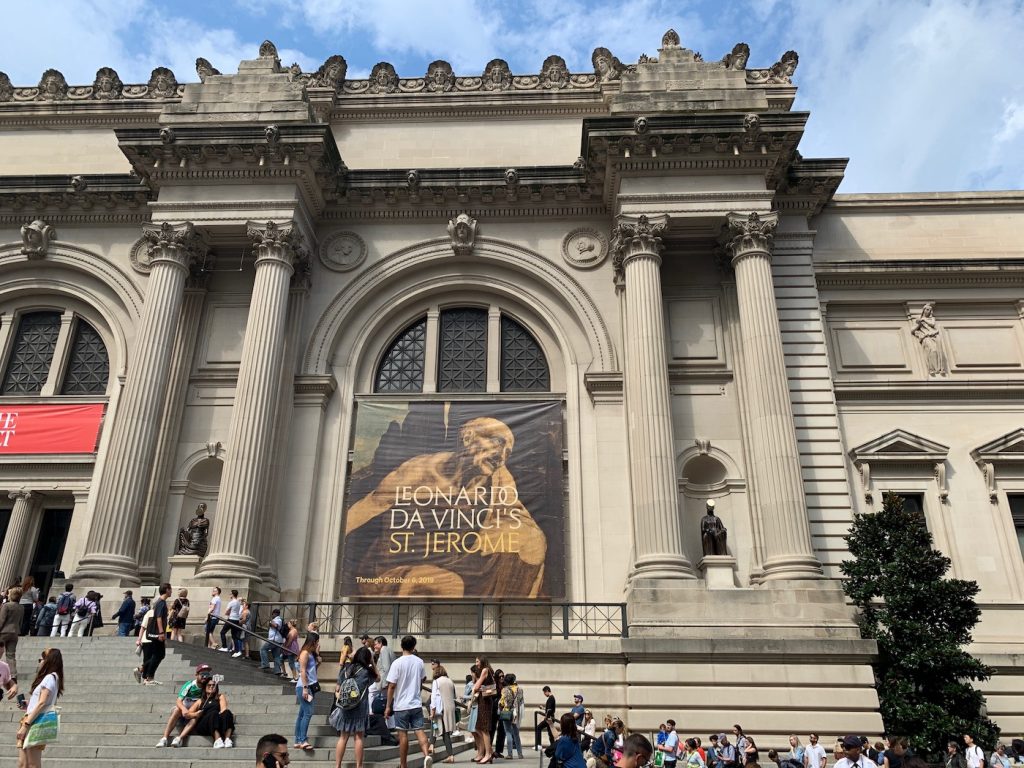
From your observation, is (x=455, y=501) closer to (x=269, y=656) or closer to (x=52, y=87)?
(x=269, y=656)

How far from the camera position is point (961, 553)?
75.0 ft

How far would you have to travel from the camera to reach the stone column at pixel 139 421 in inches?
832

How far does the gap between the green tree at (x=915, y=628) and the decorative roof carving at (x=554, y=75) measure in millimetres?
18728

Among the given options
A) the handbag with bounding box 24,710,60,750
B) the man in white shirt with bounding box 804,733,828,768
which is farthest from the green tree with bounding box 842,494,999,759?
the handbag with bounding box 24,710,60,750

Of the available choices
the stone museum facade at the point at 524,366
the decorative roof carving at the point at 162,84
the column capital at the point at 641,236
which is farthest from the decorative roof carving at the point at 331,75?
the column capital at the point at 641,236

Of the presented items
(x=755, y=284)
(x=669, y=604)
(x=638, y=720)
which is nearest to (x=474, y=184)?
(x=755, y=284)

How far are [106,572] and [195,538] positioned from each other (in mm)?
2345

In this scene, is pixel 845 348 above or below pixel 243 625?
above

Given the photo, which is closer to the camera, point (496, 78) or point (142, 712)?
Result: point (142, 712)

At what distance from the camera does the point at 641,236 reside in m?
23.8

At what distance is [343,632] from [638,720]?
327 inches

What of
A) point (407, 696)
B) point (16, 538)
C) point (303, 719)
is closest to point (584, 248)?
point (407, 696)

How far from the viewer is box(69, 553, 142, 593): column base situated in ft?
67.4

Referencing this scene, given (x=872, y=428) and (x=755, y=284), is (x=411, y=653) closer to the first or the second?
(x=755, y=284)
